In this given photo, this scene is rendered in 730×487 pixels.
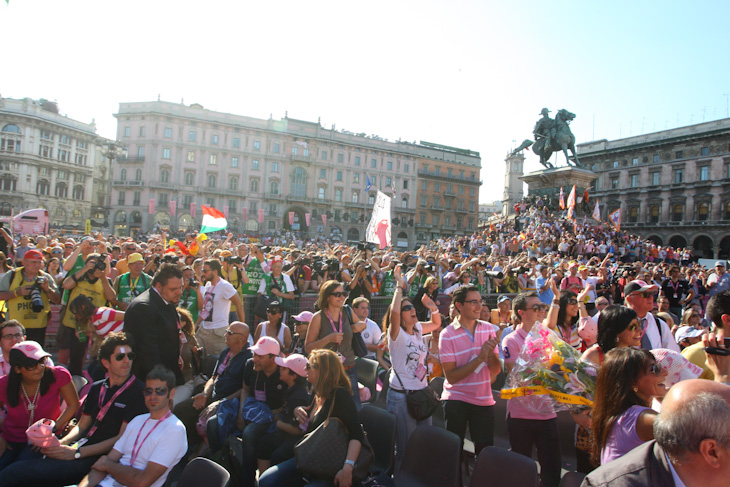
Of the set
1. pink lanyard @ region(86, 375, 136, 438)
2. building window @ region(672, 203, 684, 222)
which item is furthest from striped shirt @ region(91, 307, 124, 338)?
building window @ region(672, 203, 684, 222)

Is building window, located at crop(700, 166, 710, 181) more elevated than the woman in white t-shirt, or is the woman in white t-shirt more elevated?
Result: building window, located at crop(700, 166, 710, 181)

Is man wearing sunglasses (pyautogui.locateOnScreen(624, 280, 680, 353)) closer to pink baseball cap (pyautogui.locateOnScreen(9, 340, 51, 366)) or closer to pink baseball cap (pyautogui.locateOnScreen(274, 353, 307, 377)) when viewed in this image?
pink baseball cap (pyautogui.locateOnScreen(274, 353, 307, 377))

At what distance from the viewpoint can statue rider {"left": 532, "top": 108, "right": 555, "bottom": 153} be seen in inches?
1119

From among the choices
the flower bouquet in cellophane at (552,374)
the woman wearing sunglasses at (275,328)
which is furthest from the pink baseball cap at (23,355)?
the flower bouquet in cellophane at (552,374)

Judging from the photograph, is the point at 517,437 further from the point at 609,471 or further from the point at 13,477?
the point at 13,477

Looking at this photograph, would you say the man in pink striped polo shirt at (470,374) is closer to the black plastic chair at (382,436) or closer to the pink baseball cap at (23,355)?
Answer: the black plastic chair at (382,436)

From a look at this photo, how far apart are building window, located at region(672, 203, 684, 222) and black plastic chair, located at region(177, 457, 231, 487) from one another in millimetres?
61554

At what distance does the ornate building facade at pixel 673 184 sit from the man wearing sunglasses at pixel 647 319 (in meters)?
54.2

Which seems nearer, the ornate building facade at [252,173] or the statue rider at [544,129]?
the statue rider at [544,129]

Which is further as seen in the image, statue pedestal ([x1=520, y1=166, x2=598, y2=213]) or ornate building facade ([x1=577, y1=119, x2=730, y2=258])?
ornate building facade ([x1=577, y1=119, x2=730, y2=258])

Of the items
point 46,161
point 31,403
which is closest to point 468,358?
point 31,403

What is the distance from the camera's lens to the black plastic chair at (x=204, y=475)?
3.28 meters

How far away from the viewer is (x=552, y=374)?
3227 millimetres

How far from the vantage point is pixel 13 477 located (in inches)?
143
